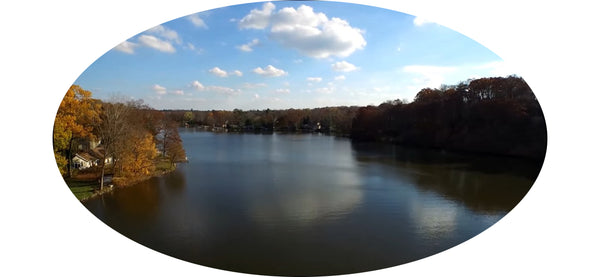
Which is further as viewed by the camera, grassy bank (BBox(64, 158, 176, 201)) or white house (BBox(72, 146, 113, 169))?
white house (BBox(72, 146, 113, 169))

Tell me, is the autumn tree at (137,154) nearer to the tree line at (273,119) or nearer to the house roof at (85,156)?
the house roof at (85,156)

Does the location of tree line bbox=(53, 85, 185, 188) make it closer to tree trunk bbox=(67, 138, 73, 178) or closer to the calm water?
tree trunk bbox=(67, 138, 73, 178)

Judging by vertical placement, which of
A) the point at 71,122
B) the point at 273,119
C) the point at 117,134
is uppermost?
the point at 273,119

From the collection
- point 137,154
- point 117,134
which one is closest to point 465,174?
point 137,154

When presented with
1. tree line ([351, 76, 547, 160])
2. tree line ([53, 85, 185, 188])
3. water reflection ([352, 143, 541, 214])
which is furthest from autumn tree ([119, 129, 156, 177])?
water reflection ([352, 143, 541, 214])

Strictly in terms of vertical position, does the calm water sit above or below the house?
below

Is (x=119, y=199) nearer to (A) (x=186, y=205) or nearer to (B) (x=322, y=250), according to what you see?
(A) (x=186, y=205)

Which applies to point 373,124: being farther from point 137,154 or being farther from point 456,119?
point 137,154
